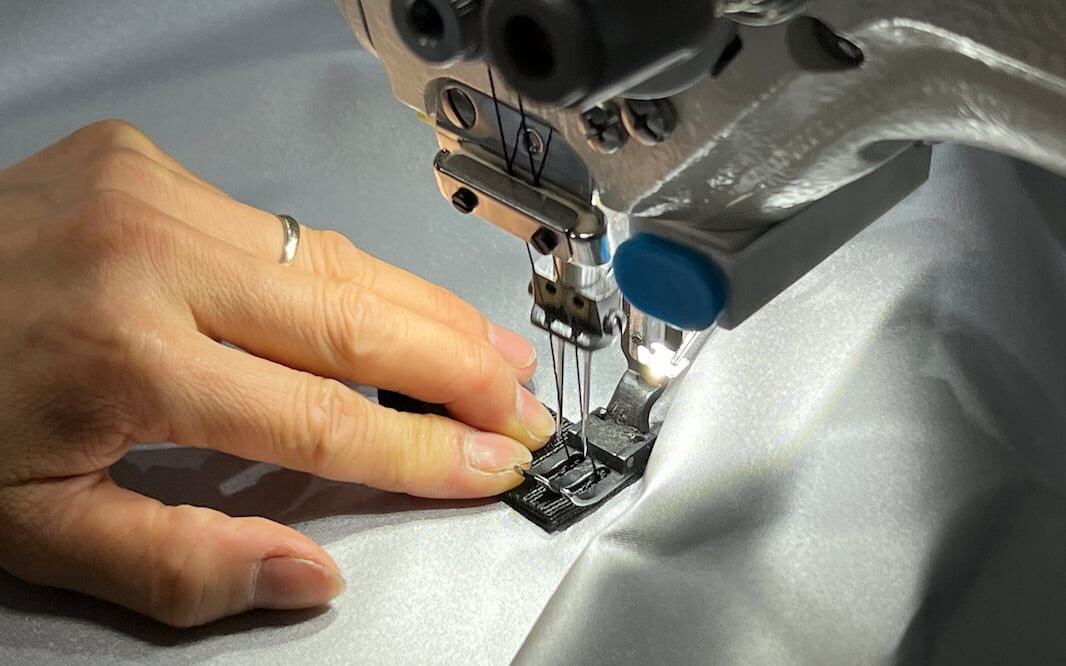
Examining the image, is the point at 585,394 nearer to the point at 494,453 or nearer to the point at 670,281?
the point at 494,453

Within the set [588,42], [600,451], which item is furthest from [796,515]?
[588,42]

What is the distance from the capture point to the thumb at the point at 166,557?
0.83 metres

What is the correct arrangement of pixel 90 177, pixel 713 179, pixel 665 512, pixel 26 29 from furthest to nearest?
pixel 26 29 < pixel 90 177 < pixel 665 512 < pixel 713 179

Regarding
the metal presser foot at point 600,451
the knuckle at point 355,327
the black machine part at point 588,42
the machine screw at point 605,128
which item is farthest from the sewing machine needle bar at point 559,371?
the black machine part at point 588,42

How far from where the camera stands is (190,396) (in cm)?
87

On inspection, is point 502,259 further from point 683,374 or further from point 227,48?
point 227,48

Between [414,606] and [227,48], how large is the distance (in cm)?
88

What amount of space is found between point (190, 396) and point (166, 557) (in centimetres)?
11

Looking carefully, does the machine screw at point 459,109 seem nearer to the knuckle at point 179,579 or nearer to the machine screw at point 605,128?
the machine screw at point 605,128

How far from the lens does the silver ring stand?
1054 mm

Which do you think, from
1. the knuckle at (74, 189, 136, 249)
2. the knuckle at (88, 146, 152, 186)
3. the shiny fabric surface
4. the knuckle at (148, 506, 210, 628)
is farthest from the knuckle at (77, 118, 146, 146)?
the knuckle at (148, 506, 210, 628)

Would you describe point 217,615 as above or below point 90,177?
below

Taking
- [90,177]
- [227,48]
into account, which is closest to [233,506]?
[90,177]

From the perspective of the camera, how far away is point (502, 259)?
1199 millimetres
